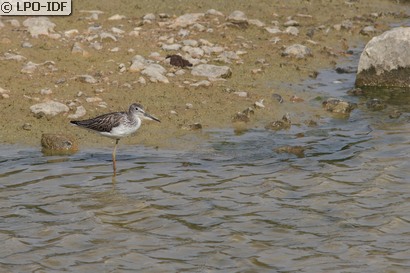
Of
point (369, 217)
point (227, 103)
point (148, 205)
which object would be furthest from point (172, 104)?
point (369, 217)

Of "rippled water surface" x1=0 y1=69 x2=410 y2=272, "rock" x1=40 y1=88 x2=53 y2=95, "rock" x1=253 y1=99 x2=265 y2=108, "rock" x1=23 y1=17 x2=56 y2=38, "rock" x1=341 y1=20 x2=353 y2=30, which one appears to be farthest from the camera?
"rock" x1=341 y1=20 x2=353 y2=30

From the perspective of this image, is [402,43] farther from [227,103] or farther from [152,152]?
[152,152]

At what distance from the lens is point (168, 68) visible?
1777 cm

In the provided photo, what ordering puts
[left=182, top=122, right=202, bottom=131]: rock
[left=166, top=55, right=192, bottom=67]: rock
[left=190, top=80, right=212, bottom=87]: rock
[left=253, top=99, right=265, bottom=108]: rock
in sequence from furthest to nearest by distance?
[left=166, top=55, right=192, bottom=67]: rock < [left=190, top=80, right=212, bottom=87]: rock < [left=253, top=99, right=265, bottom=108]: rock < [left=182, top=122, right=202, bottom=131]: rock

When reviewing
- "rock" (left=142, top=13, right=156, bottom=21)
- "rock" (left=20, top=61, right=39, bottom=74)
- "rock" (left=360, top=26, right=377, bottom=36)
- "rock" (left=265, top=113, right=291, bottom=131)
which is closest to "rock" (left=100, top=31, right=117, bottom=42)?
"rock" (left=142, top=13, right=156, bottom=21)

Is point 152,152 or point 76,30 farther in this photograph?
point 76,30

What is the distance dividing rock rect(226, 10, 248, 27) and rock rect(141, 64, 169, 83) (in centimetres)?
427

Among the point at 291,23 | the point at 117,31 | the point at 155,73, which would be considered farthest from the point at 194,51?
the point at 291,23

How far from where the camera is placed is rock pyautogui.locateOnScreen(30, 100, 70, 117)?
15242 mm

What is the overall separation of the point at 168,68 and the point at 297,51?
343 centimetres

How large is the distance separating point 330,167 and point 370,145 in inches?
55.3

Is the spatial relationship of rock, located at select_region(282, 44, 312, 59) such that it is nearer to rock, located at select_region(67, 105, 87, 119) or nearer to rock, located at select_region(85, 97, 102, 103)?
rock, located at select_region(85, 97, 102, 103)

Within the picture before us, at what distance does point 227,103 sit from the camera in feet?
53.7

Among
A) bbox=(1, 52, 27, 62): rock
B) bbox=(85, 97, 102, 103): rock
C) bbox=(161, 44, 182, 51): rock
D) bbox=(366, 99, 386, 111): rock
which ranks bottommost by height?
bbox=(85, 97, 102, 103): rock
